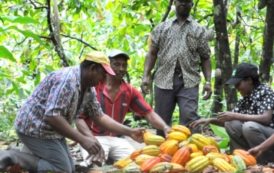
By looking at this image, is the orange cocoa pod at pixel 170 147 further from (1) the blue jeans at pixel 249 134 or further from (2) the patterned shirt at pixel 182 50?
(2) the patterned shirt at pixel 182 50

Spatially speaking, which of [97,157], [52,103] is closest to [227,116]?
[97,157]

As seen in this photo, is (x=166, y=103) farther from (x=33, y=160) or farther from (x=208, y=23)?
(x=208, y=23)

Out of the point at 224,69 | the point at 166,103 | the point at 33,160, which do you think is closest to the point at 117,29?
the point at 224,69

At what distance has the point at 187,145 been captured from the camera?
404cm

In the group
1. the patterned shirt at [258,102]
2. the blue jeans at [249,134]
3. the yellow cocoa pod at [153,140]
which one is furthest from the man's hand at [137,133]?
the patterned shirt at [258,102]

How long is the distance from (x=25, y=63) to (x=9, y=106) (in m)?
0.76

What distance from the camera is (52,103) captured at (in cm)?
368

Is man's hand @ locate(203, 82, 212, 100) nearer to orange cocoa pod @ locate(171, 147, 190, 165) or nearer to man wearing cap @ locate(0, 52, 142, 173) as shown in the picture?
orange cocoa pod @ locate(171, 147, 190, 165)

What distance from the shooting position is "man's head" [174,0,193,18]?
5.18 meters

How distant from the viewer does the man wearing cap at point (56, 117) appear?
3668 millimetres

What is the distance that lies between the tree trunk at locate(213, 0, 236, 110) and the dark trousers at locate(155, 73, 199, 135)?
129cm

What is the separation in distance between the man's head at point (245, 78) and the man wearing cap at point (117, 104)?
0.83 m

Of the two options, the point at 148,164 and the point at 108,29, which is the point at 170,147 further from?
the point at 108,29

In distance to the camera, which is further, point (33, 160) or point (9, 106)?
point (9, 106)
